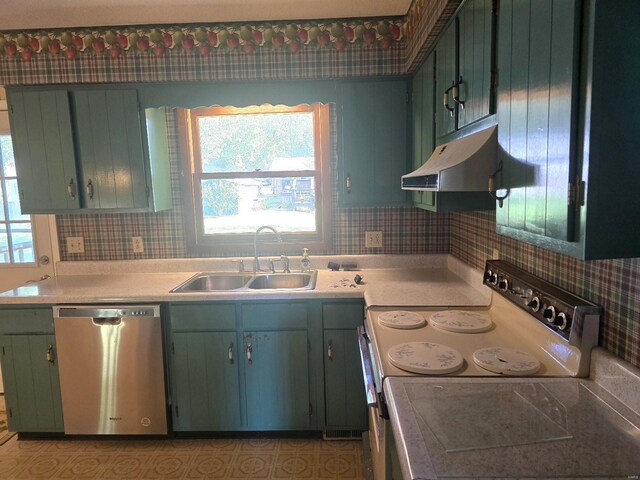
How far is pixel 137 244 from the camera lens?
279cm

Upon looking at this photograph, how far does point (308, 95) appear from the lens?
7.95ft

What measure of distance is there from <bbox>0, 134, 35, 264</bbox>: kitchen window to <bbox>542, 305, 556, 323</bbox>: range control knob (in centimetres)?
312

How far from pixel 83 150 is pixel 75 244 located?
72cm

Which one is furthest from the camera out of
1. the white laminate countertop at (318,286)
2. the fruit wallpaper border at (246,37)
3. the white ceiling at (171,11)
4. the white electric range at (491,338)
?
the fruit wallpaper border at (246,37)

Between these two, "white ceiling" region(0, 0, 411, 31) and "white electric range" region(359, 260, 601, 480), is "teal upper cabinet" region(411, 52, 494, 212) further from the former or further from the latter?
"white ceiling" region(0, 0, 411, 31)

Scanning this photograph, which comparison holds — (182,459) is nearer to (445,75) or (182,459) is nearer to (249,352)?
(249,352)

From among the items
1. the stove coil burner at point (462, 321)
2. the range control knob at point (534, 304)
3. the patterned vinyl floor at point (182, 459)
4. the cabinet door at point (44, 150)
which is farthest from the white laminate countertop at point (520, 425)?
the cabinet door at point (44, 150)

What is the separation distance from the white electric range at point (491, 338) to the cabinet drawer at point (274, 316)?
51cm

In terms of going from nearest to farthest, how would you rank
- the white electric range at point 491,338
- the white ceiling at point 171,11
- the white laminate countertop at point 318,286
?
the white electric range at point 491,338
the white laminate countertop at point 318,286
the white ceiling at point 171,11

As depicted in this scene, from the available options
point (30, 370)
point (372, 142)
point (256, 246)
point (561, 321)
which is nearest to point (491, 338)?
point (561, 321)

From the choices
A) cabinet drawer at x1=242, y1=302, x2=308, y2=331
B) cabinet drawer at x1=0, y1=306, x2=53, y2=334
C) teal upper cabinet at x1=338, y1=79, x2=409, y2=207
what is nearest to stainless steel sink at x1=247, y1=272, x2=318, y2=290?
cabinet drawer at x1=242, y1=302, x2=308, y2=331

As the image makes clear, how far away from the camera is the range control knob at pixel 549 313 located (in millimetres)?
1296

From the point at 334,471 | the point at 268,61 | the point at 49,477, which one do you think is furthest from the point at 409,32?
the point at 49,477

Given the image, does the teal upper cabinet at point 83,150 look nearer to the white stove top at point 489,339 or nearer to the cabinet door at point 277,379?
the cabinet door at point 277,379
